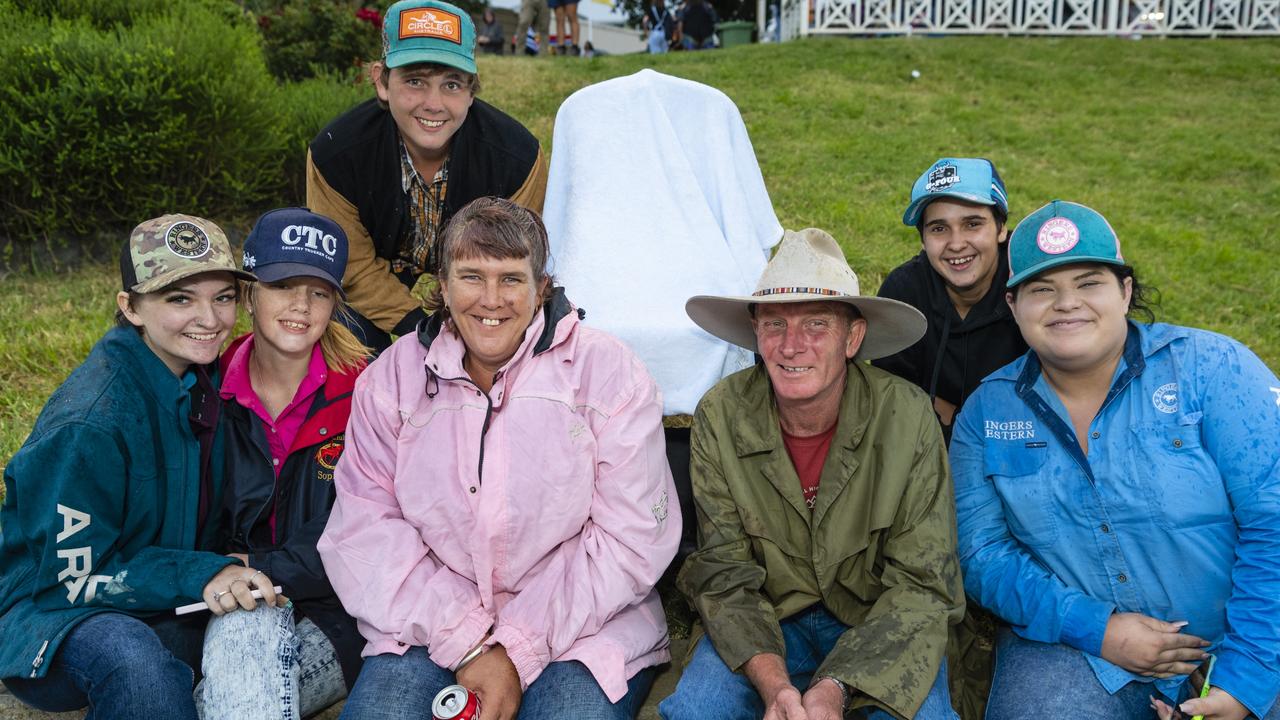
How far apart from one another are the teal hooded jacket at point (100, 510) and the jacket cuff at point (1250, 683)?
2.68 m

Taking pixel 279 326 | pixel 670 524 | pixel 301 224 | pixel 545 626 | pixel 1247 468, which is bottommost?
pixel 545 626

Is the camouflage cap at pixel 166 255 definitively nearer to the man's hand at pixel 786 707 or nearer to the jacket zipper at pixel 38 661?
the jacket zipper at pixel 38 661

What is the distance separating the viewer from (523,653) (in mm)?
2453

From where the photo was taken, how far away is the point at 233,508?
2795 millimetres

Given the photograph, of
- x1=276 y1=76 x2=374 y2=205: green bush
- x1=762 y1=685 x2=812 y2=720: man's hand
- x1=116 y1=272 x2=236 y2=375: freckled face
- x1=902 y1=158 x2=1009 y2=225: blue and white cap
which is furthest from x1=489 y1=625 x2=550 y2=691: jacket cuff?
x1=276 y1=76 x2=374 y2=205: green bush

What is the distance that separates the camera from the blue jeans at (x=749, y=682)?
7.90 feet

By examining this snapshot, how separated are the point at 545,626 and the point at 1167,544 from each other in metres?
1.71

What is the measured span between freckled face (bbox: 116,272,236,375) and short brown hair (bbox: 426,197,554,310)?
727 mm

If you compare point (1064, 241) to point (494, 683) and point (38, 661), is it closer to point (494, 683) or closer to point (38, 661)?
point (494, 683)

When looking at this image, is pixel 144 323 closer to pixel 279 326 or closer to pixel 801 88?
pixel 279 326

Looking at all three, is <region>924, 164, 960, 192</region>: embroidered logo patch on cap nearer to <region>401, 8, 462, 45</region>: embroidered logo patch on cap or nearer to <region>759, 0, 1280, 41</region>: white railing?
<region>401, 8, 462, 45</region>: embroidered logo patch on cap

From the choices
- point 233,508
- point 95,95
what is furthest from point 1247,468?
point 95,95

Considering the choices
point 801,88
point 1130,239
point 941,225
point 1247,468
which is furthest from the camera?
point 801,88

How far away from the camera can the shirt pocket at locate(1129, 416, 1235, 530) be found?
241cm
